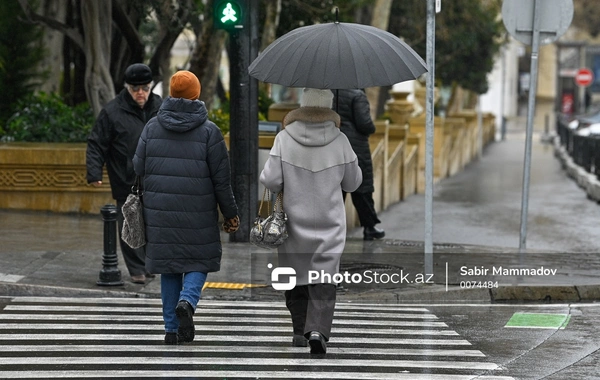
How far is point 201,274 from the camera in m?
8.11

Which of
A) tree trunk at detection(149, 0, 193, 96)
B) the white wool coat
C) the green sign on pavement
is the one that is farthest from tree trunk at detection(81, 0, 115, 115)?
the white wool coat

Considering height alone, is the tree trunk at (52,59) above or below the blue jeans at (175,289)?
above

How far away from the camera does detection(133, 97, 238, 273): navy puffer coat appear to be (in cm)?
800

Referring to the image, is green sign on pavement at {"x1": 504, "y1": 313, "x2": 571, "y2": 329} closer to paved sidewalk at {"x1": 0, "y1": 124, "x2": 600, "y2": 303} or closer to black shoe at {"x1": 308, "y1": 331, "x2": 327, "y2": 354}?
paved sidewalk at {"x1": 0, "y1": 124, "x2": 600, "y2": 303}

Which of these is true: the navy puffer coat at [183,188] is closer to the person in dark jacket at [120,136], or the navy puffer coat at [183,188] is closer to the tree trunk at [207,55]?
the person in dark jacket at [120,136]

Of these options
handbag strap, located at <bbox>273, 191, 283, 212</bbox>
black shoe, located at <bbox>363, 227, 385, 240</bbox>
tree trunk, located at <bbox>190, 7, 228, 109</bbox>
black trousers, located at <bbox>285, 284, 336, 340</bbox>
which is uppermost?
tree trunk, located at <bbox>190, 7, 228, 109</bbox>

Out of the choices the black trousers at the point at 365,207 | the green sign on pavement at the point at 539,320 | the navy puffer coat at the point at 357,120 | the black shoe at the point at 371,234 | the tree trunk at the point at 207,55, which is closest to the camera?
the green sign on pavement at the point at 539,320

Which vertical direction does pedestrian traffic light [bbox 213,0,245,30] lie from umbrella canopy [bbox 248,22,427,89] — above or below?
above

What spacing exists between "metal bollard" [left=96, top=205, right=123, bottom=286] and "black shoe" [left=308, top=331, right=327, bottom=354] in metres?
3.17

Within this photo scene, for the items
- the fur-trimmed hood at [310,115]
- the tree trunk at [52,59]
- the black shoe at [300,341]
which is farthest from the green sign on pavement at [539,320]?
the tree trunk at [52,59]

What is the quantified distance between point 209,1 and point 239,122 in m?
6.25

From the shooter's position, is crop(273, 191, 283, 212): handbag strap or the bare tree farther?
the bare tree

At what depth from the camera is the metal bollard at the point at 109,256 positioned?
35.1ft

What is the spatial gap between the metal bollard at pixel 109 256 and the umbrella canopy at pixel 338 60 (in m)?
2.86
